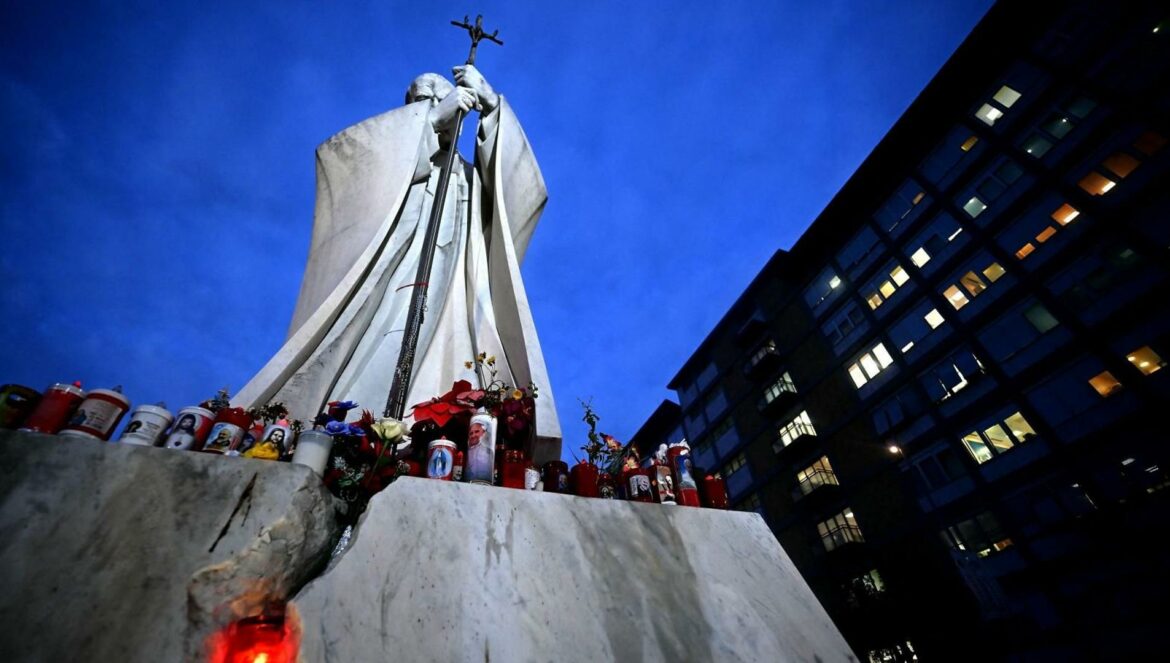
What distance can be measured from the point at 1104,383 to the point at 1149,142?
5.91m

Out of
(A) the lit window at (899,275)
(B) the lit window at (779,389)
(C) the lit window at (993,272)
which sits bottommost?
(C) the lit window at (993,272)

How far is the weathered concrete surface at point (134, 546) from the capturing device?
111cm

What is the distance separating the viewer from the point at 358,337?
142 inches

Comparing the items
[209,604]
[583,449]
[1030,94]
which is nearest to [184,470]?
[209,604]

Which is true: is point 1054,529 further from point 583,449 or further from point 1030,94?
point 583,449

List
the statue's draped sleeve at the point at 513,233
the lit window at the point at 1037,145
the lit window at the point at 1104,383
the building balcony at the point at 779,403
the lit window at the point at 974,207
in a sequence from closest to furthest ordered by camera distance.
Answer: the statue's draped sleeve at the point at 513,233 → the lit window at the point at 1104,383 → the lit window at the point at 1037,145 → the lit window at the point at 974,207 → the building balcony at the point at 779,403

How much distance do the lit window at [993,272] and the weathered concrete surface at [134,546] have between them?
58.0ft

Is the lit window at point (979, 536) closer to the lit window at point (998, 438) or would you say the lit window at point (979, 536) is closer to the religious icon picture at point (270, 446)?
the lit window at point (998, 438)

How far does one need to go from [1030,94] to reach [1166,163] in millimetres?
4524

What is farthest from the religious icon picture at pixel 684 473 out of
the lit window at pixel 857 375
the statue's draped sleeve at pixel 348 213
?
the lit window at pixel 857 375

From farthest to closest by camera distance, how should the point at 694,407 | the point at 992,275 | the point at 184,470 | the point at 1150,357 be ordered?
the point at 694,407 < the point at 992,275 < the point at 1150,357 < the point at 184,470

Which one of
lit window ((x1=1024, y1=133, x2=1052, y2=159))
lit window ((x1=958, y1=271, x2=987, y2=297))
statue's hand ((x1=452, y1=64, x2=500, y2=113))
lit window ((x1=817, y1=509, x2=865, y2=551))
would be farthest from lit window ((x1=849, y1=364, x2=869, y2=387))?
statue's hand ((x1=452, y1=64, x2=500, y2=113))

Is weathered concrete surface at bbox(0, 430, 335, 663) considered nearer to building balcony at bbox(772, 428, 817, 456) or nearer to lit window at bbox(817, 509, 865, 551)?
lit window at bbox(817, 509, 865, 551)

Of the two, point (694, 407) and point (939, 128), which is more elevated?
→ point (939, 128)
